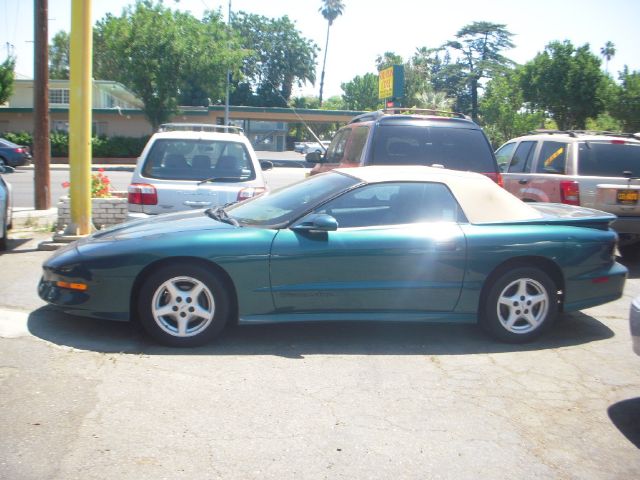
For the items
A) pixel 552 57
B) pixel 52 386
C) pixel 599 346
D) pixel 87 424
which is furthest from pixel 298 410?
pixel 552 57

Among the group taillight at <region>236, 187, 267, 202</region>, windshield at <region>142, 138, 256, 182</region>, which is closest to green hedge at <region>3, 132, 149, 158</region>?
windshield at <region>142, 138, 256, 182</region>

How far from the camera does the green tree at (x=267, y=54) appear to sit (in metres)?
71.4

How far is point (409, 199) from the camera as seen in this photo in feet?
19.0

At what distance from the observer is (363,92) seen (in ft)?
259

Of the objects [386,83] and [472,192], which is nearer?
[472,192]

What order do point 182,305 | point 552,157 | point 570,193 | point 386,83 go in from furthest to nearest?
point 386,83, point 552,157, point 570,193, point 182,305

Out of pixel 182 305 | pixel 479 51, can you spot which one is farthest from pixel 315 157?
pixel 479 51

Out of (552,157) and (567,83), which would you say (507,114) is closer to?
(567,83)

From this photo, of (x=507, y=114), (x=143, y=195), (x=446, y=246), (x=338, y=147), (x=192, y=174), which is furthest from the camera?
(x=507, y=114)

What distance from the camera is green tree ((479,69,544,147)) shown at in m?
36.5

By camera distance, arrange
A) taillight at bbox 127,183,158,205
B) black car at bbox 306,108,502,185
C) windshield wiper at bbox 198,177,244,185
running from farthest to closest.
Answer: black car at bbox 306,108,502,185, windshield wiper at bbox 198,177,244,185, taillight at bbox 127,183,158,205

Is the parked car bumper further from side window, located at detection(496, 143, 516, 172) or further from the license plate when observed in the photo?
side window, located at detection(496, 143, 516, 172)

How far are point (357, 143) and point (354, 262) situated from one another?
164 inches

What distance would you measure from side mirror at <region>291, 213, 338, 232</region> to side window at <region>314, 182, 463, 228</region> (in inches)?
6.1
